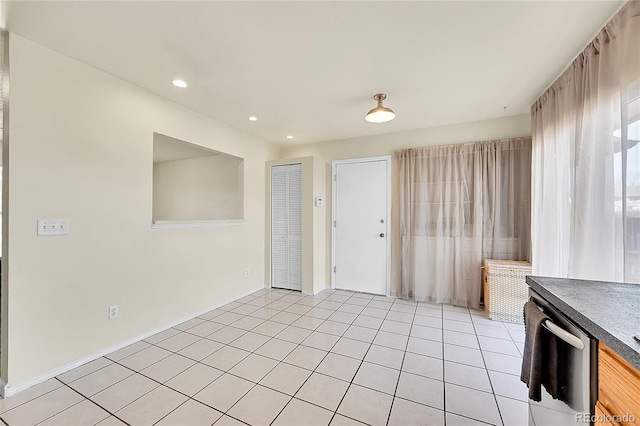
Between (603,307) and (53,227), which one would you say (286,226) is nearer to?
(53,227)

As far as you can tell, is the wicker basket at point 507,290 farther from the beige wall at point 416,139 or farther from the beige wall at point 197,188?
the beige wall at point 197,188

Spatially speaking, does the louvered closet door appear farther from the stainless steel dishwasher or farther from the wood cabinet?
the wood cabinet

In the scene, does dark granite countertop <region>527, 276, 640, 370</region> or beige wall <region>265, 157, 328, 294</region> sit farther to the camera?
beige wall <region>265, 157, 328, 294</region>

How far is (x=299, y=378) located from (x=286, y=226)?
2.58 meters

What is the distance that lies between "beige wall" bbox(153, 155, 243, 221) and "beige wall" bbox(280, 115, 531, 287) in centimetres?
128

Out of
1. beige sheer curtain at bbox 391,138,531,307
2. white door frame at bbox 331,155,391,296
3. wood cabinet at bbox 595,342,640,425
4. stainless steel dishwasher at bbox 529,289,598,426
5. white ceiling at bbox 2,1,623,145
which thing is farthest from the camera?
white door frame at bbox 331,155,391,296

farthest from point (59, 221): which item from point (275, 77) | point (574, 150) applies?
point (574, 150)

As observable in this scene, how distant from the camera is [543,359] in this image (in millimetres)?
1097

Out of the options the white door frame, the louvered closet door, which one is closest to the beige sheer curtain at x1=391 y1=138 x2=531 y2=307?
the white door frame

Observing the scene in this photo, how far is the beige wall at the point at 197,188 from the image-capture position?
502cm

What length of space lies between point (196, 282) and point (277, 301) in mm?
1150

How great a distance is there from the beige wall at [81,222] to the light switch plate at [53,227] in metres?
0.04

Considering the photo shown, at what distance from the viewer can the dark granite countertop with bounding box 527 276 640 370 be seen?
729 millimetres

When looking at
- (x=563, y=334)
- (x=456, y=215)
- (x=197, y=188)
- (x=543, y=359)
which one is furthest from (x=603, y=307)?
(x=197, y=188)
